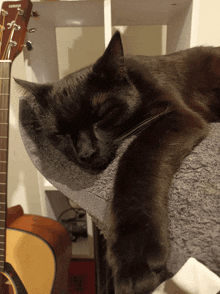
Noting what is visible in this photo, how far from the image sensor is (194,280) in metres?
0.35

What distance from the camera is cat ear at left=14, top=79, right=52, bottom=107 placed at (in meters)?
0.59

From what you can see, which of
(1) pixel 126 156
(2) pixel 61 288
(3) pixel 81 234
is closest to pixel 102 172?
(1) pixel 126 156

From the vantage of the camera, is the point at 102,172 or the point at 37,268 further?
the point at 37,268

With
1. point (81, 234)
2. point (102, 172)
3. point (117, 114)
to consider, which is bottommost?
point (81, 234)

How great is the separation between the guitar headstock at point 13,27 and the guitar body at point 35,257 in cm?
69

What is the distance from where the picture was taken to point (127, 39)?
129 cm

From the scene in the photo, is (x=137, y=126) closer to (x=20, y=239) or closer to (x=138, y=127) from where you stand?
(x=138, y=127)

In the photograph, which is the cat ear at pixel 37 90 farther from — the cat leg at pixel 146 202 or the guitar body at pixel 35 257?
the guitar body at pixel 35 257

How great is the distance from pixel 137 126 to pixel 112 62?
0.19 meters

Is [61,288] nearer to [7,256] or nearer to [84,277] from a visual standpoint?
[7,256]

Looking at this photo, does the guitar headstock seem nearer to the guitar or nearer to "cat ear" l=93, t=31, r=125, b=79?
the guitar

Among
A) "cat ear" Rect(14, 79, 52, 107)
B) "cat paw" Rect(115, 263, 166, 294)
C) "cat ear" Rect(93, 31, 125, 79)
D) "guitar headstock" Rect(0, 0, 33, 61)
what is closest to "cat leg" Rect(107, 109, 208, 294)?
"cat paw" Rect(115, 263, 166, 294)

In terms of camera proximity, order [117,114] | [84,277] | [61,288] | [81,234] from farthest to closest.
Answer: [81,234]
[84,277]
[61,288]
[117,114]

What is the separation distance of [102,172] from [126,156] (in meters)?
0.07
